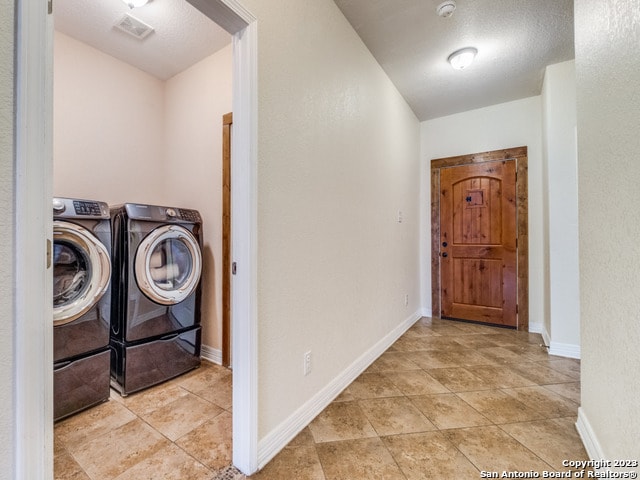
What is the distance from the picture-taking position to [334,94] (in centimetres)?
191

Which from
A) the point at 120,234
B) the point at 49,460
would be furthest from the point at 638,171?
the point at 120,234

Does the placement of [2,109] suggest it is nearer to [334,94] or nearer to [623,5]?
[334,94]

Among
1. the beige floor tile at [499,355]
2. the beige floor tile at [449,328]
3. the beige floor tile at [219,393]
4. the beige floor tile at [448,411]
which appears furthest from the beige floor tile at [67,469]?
the beige floor tile at [449,328]

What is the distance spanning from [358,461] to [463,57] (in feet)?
9.49

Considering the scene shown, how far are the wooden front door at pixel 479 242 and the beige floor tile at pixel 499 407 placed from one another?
5.65 feet

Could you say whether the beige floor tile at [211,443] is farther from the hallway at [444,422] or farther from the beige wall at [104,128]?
the beige wall at [104,128]

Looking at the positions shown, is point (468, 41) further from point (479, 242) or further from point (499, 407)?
point (499, 407)

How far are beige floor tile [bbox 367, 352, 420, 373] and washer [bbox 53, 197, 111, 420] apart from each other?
1845mm

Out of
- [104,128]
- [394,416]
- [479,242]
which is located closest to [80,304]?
[104,128]

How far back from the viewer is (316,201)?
173 centimetres

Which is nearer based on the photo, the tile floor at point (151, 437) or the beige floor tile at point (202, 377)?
the tile floor at point (151, 437)

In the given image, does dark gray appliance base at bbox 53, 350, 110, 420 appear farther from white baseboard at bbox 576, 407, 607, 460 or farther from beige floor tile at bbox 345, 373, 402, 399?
white baseboard at bbox 576, 407, 607, 460

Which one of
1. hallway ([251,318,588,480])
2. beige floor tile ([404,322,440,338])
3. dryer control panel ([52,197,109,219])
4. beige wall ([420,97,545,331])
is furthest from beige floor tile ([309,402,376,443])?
beige wall ([420,97,545,331])

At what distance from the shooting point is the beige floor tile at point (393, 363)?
7.55 feet
